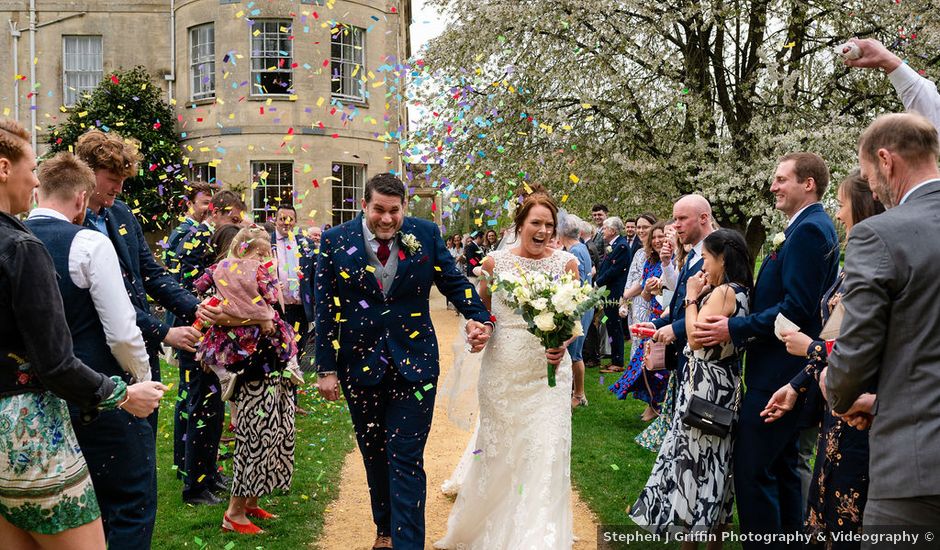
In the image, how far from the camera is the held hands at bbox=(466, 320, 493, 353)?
519cm

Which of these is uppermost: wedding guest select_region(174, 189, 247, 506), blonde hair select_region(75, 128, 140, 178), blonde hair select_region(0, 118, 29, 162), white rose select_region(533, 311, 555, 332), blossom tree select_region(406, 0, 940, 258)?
blossom tree select_region(406, 0, 940, 258)

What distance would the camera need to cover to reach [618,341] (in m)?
13.3

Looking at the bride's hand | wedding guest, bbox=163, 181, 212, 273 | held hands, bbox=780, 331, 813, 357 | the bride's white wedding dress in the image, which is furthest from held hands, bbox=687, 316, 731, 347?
wedding guest, bbox=163, 181, 212, 273

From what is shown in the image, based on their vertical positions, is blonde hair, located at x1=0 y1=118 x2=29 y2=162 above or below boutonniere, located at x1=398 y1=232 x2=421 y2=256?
above

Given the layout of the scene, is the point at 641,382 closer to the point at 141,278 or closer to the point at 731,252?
the point at 731,252

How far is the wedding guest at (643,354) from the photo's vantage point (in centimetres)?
846

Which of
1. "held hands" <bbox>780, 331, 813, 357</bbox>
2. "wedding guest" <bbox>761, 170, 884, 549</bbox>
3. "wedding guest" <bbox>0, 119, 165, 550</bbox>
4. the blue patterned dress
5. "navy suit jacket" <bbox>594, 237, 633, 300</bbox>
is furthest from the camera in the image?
"navy suit jacket" <bbox>594, 237, 633, 300</bbox>

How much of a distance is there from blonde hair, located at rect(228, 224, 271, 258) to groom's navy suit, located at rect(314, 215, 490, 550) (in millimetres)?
1164

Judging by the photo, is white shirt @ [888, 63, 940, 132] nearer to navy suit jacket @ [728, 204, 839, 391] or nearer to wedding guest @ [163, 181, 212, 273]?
navy suit jacket @ [728, 204, 839, 391]

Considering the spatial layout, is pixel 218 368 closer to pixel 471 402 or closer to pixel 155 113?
pixel 471 402

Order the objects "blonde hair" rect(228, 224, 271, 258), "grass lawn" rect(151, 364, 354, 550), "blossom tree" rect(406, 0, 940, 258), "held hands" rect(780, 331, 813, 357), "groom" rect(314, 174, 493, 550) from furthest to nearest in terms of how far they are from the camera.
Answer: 1. "blossom tree" rect(406, 0, 940, 258)
2. "blonde hair" rect(228, 224, 271, 258)
3. "grass lawn" rect(151, 364, 354, 550)
4. "groom" rect(314, 174, 493, 550)
5. "held hands" rect(780, 331, 813, 357)

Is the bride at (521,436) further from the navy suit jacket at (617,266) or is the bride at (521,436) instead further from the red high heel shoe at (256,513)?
the navy suit jacket at (617,266)

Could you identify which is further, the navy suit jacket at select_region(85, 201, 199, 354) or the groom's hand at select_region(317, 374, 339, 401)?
the groom's hand at select_region(317, 374, 339, 401)

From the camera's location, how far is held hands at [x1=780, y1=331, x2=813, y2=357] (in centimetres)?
382
